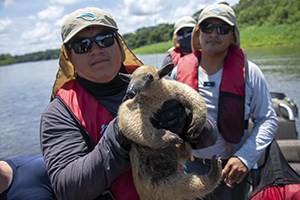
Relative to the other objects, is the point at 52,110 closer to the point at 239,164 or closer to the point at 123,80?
the point at 123,80

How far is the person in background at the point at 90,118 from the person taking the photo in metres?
2.46

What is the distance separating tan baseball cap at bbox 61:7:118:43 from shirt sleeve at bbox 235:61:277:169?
2.08 m

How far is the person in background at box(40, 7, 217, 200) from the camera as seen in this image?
2.46 metres

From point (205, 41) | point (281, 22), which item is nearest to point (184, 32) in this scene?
point (205, 41)

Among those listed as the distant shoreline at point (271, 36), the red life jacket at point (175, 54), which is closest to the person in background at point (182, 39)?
the red life jacket at point (175, 54)

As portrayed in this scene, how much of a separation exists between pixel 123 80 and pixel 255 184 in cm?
297

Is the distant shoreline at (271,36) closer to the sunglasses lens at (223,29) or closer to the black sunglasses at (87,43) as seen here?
the sunglasses lens at (223,29)

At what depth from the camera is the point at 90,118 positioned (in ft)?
9.21

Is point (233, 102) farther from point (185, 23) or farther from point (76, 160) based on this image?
point (185, 23)

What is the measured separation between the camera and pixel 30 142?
50.6ft

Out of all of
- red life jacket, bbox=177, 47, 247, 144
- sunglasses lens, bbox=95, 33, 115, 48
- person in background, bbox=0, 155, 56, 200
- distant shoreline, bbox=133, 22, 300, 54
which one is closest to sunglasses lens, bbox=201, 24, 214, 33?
red life jacket, bbox=177, 47, 247, 144

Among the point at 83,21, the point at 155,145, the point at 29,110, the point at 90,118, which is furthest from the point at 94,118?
the point at 29,110

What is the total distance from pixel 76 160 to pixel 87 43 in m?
1.02

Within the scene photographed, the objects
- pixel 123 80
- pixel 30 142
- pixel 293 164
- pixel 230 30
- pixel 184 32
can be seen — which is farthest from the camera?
pixel 30 142
